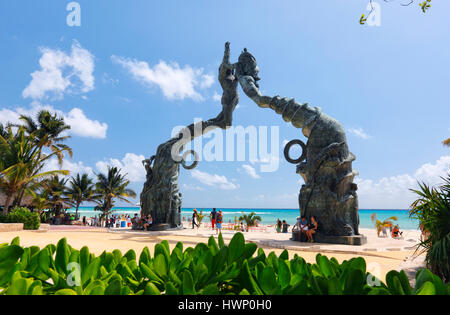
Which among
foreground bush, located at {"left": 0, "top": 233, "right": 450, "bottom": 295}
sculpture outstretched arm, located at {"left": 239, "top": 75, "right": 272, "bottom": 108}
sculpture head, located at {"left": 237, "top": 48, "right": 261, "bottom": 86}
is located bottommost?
foreground bush, located at {"left": 0, "top": 233, "right": 450, "bottom": 295}

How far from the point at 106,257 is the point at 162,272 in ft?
1.32

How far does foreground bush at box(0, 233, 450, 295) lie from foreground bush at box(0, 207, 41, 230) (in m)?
15.6

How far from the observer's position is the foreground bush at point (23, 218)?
13.8 meters

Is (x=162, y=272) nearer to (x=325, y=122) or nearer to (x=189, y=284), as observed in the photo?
(x=189, y=284)

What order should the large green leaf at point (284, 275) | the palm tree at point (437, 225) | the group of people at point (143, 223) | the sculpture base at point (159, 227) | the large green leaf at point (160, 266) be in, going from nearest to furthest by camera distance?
the large green leaf at point (284, 275) < the large green leaf at point (160, 266) < the palm tree at point (437, 225) < the sculpture base at point (159, 227) < the group of people at point (143, 223)

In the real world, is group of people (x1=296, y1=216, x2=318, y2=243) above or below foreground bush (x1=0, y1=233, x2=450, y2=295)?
below

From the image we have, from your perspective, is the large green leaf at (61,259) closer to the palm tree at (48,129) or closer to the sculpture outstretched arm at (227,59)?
the sculpture outstretched arm at (227,59)

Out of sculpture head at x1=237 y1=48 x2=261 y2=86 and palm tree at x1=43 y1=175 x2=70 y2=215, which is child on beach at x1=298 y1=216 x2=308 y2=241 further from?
palm tree at x1=43 y1=175 x2=70 y2=215

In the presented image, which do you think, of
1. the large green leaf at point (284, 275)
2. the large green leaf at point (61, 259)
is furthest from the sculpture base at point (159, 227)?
the large green leaf at point (284, 275)

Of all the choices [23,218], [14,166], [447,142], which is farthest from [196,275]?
[14,166]

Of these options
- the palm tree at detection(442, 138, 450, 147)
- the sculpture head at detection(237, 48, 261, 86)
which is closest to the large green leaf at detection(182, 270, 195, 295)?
the sculpture head at detection(237, 48, 261, 86)

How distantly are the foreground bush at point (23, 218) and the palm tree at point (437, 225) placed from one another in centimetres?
1665

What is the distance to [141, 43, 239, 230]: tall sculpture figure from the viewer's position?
15.1 meters

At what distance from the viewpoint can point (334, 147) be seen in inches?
410
